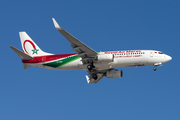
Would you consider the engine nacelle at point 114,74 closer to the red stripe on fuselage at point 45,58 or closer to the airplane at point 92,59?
the airplane at point 92,59

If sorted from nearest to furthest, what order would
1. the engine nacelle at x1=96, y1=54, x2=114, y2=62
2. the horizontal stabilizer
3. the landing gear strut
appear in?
1. the engine nacelle at x1=96, y1=54, x2=114, y2=62
2. the landing gear strut
3. the horizontal stabilizer

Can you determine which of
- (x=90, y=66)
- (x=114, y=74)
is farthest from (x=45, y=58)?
(x=114, y=74)

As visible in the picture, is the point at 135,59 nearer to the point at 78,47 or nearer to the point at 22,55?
the point at 78,47

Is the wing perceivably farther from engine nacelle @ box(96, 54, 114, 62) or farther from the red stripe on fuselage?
the red stripe on fuselage

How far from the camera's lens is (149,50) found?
58062 millimetres

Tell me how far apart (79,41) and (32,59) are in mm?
11739

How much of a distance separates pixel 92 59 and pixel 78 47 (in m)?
4.02

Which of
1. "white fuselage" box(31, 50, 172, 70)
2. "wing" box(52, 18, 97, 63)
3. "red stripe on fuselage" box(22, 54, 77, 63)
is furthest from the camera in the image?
"red stripe on fuselage" box(22, 54, 77, 63)

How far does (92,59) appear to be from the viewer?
57.6m

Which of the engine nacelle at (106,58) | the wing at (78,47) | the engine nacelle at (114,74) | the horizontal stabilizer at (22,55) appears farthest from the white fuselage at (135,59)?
the horizontal stabilizer at (22,55)

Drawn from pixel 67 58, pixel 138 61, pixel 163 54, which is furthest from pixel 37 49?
pixel 163 54

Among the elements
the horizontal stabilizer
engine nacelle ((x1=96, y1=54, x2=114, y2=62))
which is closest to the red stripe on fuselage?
the horizontal stabilizer

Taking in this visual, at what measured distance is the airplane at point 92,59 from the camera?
56.4m

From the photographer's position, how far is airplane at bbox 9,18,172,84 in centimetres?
5644
